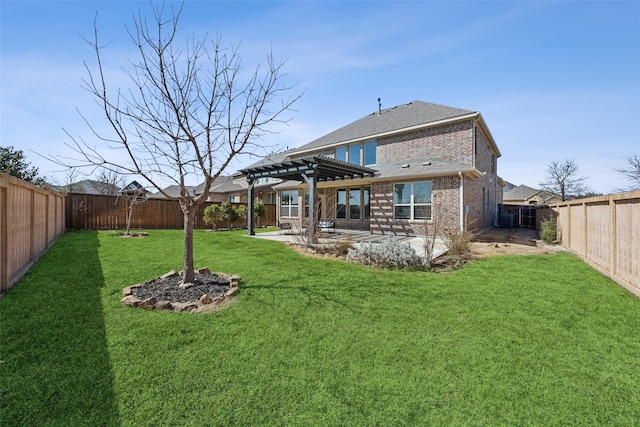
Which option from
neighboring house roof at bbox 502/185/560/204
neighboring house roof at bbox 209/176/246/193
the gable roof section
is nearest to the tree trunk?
the gable roof section

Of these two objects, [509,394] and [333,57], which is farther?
[333,57]

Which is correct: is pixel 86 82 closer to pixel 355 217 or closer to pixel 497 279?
pixel 497 279

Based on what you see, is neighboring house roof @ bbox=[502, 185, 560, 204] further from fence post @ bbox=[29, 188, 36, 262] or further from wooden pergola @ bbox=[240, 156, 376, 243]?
fence post @ bbox=[29, 188, 36, 262]

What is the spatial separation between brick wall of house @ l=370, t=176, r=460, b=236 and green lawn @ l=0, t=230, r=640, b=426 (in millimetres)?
6897

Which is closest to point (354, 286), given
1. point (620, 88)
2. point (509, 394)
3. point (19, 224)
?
point (509, 394)

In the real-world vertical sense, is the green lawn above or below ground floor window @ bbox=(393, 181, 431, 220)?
below

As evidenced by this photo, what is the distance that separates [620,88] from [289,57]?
495 inches

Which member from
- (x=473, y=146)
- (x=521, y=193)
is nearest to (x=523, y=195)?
(x=521, y=193)

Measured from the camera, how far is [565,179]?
27.9 meters

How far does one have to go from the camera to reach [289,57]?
5.57 metres

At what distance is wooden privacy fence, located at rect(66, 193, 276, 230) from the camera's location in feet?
48.5

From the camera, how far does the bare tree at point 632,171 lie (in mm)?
23328

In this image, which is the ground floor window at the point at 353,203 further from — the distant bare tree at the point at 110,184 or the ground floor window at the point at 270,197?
the distant bare tree at the point at 110,184

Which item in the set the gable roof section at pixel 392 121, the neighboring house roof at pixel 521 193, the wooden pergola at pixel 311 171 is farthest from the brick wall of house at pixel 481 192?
the neighboring house roof at pixel 521 193
